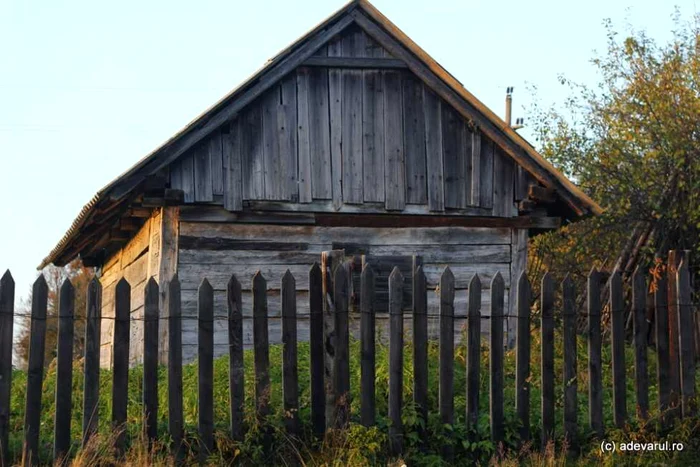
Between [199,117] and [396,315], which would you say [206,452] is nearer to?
[396,315]

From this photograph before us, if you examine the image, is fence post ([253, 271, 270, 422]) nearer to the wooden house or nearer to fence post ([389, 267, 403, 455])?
fence post ([389, 267, 403, 455])

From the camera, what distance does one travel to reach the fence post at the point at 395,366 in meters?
8.39

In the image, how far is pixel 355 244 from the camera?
13258 mm

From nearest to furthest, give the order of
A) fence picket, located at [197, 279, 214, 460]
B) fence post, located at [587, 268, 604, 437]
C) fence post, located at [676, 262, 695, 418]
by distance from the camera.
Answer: fence picket, located at [197, 279, 214, 460] < fence post, located at [587, 268, 604, 437] < fence post, located at [676, 262, 695, 418]

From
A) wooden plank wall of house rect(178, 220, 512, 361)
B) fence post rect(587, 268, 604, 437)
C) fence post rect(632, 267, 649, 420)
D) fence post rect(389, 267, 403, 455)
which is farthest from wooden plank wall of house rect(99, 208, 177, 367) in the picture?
fence post rect(632, 267, 649, 420)

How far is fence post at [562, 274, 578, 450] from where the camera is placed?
879 cm

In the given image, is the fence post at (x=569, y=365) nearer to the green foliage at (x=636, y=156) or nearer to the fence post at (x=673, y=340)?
the fence post at (x=673, y=340)

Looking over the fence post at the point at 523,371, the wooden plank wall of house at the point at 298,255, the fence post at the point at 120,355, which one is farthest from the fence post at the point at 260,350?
the wooden plank wall of house at the point at 298,255

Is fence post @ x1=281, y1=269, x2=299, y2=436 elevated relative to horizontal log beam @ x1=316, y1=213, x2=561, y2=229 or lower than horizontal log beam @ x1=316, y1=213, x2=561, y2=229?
lower

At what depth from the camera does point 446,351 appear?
8633mm

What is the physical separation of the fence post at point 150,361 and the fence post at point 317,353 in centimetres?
125

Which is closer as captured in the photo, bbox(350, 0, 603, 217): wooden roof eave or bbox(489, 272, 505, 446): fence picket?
bbox(489, 272, 505, 446): fence picket

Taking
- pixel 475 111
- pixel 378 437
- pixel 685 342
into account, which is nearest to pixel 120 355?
pixel 378 437

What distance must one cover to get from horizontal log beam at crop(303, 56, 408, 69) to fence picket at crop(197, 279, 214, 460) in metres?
5.43
